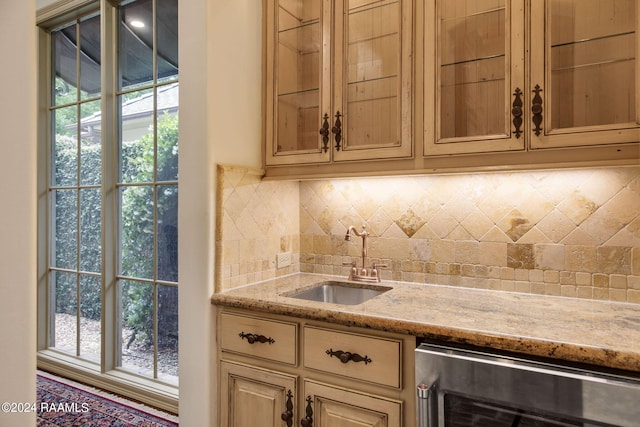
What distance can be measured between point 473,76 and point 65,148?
2862 mm

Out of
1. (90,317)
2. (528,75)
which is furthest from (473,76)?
(90,317)

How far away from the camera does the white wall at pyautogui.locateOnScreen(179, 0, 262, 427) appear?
171cm

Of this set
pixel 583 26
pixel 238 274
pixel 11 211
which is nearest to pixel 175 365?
pixel 238 274

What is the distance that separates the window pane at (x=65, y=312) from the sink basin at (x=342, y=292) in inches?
76.1

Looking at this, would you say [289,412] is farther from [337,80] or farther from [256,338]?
[337,80]

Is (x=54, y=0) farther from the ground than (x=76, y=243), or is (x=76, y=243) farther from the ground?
(x=54, y=0)

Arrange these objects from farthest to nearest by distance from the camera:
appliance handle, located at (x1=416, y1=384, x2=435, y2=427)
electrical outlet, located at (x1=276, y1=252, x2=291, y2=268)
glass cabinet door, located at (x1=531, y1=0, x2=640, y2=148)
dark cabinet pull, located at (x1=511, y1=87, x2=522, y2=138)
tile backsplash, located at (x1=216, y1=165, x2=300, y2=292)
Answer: electrical outlet, located at (x1=276, y1=252, x2=291, y2=268) < tile backsplash, located at (x1=216, y1=165, x2=300, y2=292) < dark cabinet pull, located at (x1=511, y1=87, x2=522, y2=138) < glass cabinet door, located at (x1=531, y1=0, x2=640, y2=148) < appliance handle, located at (x1=416, y1=384, x2=435, y2=427)

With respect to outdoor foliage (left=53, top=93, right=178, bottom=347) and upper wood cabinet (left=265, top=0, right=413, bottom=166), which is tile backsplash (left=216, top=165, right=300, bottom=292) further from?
outdoor foliage (left=53, top=93, right=178, bottom=347)

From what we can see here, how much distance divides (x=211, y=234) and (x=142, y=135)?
116 centimetres

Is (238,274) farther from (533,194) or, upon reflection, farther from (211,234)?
(533,194)

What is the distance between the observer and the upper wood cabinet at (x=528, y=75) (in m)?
1.31

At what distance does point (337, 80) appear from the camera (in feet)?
5.89

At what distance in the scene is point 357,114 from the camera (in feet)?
5.80

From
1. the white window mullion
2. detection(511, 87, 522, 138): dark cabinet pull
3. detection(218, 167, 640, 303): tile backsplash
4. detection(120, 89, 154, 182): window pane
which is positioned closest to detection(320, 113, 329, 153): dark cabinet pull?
detection(218, 167, 640, 303): tile backsplash
